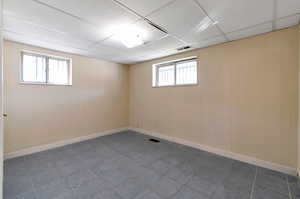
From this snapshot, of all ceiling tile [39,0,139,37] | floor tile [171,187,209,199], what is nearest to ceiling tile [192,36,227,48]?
ceiling tile [39,0,139,37]

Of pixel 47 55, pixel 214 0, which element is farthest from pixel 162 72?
pixel 47 55

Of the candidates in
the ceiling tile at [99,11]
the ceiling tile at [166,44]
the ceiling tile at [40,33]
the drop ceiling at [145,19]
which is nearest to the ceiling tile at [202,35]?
the drop ceiling at [145,19]

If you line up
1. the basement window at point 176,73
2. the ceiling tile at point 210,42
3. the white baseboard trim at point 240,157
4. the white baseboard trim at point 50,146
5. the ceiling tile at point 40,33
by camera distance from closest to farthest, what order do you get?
the ceiling tile at point 40,33 < the white baseboard trim at point 240,157 < the ceiling tile at point 210,42 < the white baseboard trim at point 50,146 < the basement window at point 176,73

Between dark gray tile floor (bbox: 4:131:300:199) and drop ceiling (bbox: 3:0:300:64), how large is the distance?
234 centimetres

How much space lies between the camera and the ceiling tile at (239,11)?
1.61 m

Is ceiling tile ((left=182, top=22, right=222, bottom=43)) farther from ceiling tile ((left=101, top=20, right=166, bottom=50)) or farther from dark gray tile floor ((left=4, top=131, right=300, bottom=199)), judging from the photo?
dark gray tile floor ((left=4, top=131, right=300, bottom=199))

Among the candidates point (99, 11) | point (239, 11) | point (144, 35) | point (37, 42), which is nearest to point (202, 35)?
point (239, 11)

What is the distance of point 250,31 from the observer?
2.29 m

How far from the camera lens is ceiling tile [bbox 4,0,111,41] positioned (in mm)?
1665

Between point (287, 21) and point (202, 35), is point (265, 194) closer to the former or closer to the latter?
point (287, 21)

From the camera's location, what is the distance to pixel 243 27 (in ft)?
7.11

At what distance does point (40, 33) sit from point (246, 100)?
395 cm

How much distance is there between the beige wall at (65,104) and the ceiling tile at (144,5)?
2570 mm

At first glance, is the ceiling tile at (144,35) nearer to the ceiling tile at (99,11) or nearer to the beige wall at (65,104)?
the ceiling tile at (99,11)
